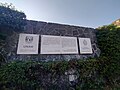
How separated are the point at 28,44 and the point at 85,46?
2.58 m

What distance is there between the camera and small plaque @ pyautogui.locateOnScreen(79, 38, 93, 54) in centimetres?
522

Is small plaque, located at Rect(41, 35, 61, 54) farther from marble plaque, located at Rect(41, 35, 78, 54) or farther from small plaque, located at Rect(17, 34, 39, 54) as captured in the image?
small plaque, located at Rect(17, 34, 39, 54)

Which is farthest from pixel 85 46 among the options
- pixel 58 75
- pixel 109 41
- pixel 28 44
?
pixel 28 44

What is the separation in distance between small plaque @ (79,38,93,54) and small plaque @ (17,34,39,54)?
79.4 inches

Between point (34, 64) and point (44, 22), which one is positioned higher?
point (44, 22)

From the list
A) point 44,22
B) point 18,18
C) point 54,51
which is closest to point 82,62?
point 54,51

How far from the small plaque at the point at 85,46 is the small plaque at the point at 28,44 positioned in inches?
79.4

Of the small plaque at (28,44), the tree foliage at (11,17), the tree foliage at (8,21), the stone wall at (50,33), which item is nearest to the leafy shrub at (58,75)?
the stone wall at (50,33)

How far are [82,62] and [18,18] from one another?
118 inches

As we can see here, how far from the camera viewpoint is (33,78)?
12.4ft

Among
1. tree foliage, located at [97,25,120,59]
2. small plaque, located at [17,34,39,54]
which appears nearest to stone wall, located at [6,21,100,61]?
small plaque, located at [17,34,39,54]

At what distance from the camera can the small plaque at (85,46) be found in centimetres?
522

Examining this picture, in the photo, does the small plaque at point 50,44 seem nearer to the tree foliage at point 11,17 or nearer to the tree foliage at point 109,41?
the tree foliage at point 11,17

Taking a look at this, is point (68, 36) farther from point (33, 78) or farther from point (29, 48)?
point (33, 78)
